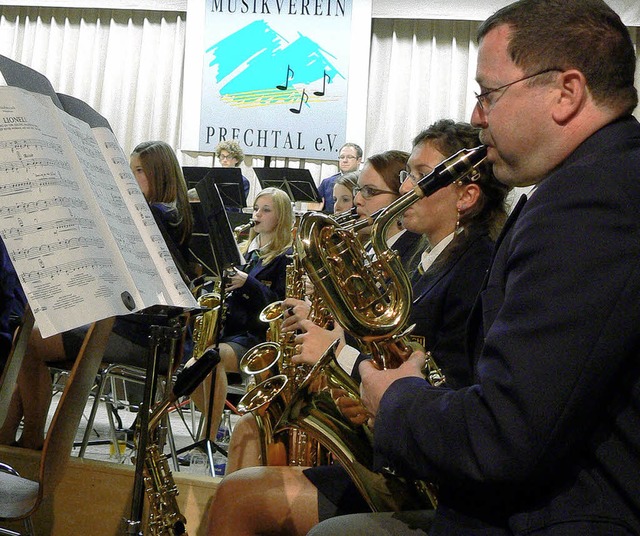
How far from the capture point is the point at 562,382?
1.06m

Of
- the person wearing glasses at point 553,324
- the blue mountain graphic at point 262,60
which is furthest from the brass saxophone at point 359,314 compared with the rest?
the blue mountain graphic at point 262,60

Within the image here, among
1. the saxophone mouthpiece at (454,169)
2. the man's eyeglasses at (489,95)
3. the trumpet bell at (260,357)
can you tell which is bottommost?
the trumpet bell at (260,357)

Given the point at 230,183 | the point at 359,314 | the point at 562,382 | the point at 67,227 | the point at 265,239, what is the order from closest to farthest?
the point at 562,382
the point at 67,227
the point at 359,314
the point at 265,239
the point at 230,183

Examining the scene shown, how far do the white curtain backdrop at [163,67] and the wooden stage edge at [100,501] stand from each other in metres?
6.46

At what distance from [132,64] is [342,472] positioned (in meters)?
8.21

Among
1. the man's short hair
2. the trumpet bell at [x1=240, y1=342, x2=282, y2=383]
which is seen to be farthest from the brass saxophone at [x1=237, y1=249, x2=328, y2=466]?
the man's short hair

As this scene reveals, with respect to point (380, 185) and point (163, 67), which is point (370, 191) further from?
point (163, 67)

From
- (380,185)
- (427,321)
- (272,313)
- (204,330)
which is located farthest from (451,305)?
(204,330)

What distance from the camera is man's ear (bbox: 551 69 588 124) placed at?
124 centimetres

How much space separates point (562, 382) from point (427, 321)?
92 cm

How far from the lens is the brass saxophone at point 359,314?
1.69 meters

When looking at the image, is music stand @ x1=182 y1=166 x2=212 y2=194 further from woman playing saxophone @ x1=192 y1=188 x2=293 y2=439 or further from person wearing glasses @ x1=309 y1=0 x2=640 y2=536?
person wearing glasses @ x1=309 y1=0 x2=640 y2=536

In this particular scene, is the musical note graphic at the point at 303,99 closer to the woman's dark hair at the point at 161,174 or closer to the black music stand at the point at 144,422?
the woman's dark hair at the point at 161,174

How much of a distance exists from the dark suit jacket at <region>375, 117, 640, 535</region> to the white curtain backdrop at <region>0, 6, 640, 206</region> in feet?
24.7
